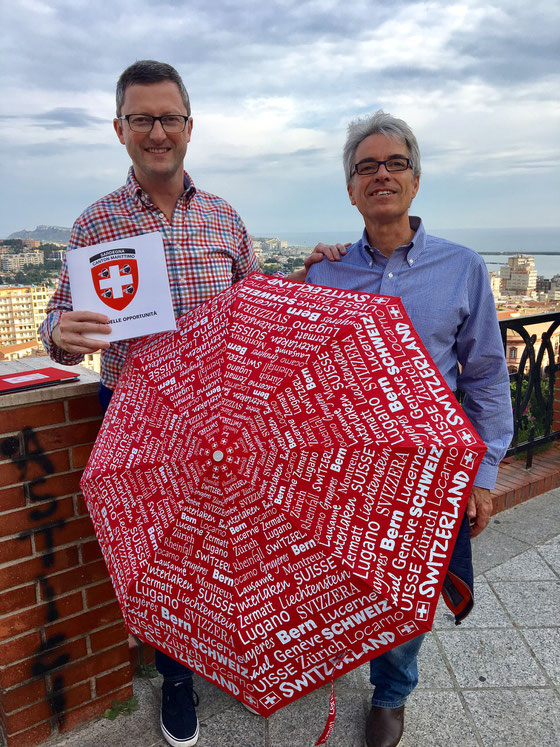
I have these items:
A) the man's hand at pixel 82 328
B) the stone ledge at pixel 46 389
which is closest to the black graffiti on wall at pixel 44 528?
the stone ledge at pixel 46 389

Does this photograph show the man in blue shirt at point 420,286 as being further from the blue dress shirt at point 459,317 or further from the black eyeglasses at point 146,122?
the black eyeglasses at point 146,122

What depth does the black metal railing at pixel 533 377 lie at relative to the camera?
4.16 meters

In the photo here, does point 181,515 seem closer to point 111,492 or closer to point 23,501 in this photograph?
point 111,492

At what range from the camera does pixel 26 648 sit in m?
2.07

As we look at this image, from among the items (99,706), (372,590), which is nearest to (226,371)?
(372,590)

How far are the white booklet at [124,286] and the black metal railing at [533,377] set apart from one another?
297cm

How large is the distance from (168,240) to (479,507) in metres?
1.50

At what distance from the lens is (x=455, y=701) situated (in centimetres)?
233

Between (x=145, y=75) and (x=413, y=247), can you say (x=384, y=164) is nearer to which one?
(x=413, y=247)

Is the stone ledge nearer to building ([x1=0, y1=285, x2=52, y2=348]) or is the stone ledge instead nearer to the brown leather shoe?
the brown leather shoe

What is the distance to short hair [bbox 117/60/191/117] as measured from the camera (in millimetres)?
1909

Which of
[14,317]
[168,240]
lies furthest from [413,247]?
[14,317]

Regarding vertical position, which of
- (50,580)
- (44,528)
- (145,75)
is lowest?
(50,580)

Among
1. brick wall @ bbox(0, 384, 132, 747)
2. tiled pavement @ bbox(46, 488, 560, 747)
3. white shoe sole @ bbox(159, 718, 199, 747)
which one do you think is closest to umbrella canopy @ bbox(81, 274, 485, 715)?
brick wall @ bbox(0, 384, 132, 747)
